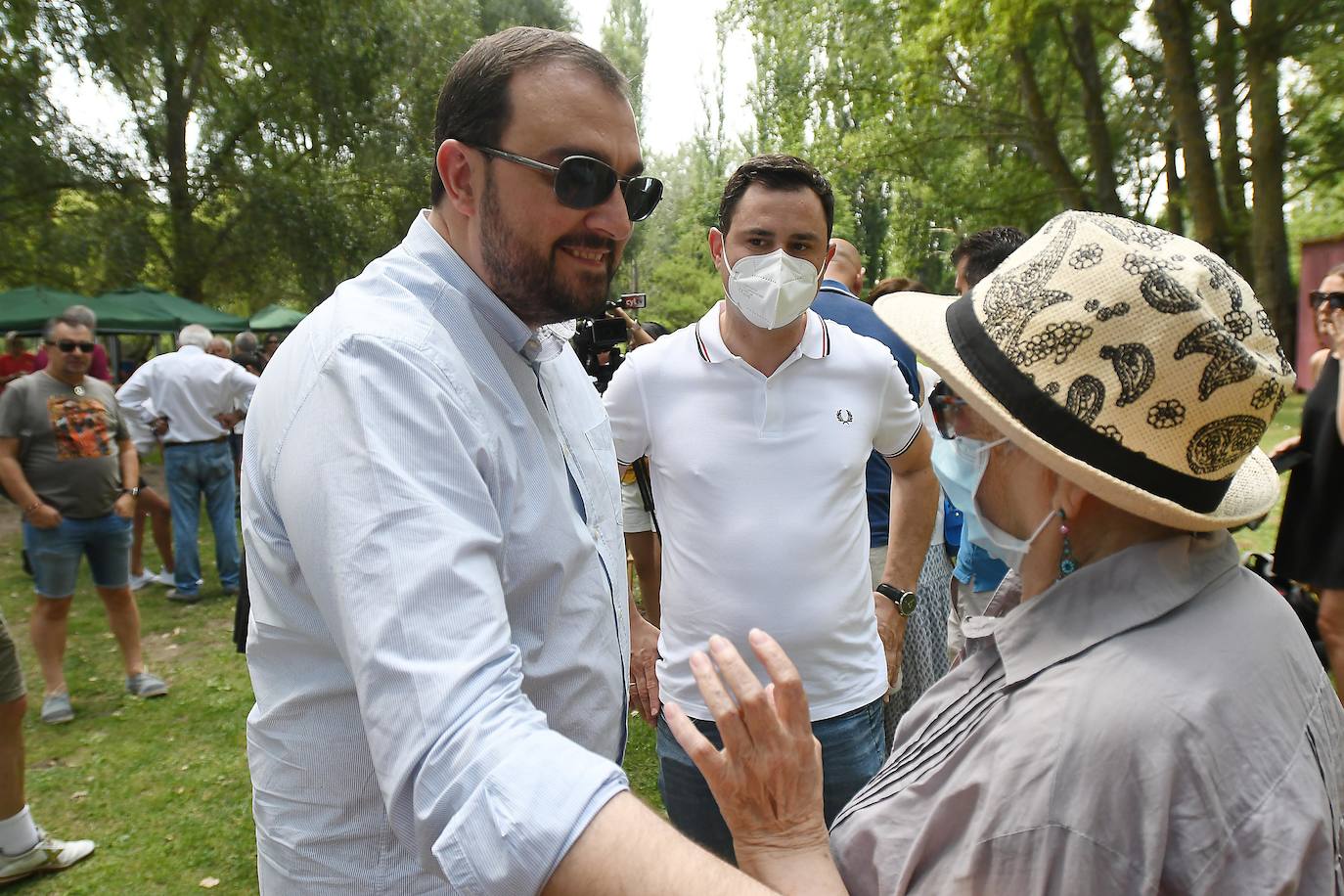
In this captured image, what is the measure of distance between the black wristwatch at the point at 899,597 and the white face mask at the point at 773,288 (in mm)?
928

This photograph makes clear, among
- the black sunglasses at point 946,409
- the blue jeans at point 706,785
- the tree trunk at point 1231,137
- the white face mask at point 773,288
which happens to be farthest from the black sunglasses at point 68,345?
the tree trunk at point 1231,137

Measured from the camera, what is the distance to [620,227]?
1.64m

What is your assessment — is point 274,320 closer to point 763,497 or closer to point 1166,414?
point 763,497

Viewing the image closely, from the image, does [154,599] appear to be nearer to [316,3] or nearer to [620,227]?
[620,227]

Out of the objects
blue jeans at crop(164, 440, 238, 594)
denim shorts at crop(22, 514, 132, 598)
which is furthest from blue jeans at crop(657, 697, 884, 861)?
blue jeans at crop(164, 440, 238, 594)

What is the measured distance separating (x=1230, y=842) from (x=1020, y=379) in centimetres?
58

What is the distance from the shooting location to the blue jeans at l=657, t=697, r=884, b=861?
2479mm

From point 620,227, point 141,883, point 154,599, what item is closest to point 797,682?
point 620,227

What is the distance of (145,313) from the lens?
13.4 meters

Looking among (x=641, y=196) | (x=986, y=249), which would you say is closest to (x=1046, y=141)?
(x=986, y=249)

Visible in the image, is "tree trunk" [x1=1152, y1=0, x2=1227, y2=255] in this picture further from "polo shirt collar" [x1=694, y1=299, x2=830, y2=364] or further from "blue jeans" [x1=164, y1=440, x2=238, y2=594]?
"blue jeans" [x1=164, y1=440, x2=238, y2=594]

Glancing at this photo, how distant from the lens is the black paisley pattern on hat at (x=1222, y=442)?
113 cm

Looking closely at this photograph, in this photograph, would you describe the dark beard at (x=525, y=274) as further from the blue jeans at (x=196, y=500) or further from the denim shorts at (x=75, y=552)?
the blue jeans at (x=196, y=500)

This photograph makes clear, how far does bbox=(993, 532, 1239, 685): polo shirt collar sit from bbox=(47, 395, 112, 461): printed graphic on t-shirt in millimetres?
5855
